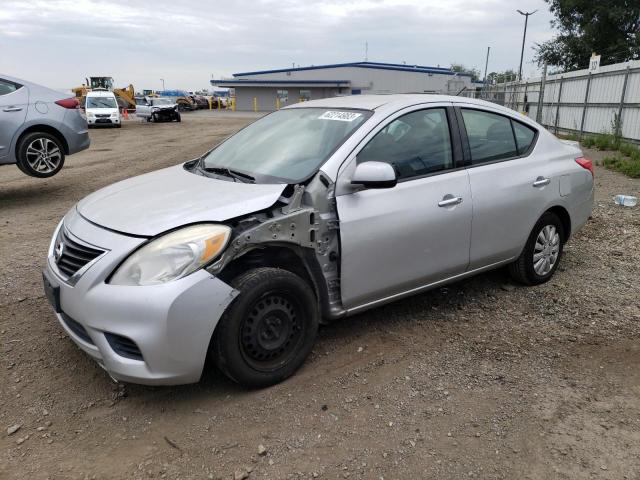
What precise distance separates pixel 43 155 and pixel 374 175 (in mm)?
6786

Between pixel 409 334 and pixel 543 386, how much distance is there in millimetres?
957

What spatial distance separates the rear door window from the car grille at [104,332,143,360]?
2.67 metres

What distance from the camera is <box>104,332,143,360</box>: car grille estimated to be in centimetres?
268

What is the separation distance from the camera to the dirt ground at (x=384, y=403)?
253 centimetres

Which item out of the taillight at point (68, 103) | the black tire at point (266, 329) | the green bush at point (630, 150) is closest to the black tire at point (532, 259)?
the black tire at point (266, 329)

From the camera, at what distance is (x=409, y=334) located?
3.79 m

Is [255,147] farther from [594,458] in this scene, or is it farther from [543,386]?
[594,458]

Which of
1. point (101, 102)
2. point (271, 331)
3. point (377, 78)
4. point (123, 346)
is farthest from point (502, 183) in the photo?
point (377, 78)

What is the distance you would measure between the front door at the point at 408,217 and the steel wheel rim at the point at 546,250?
3.20 ft

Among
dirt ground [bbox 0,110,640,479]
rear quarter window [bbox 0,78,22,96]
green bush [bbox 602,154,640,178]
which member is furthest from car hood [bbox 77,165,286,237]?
green bush [bbox 602,154,640,178]

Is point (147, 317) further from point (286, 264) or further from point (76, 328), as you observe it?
point (286, 264)

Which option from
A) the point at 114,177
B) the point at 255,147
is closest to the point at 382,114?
the point at 255,147

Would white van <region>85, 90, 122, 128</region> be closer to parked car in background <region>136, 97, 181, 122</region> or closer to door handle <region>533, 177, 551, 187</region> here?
parked car in background <region>136, 97, 181, 122</region>

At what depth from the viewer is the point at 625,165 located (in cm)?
1057
